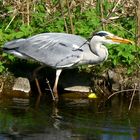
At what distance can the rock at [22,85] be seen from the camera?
33.4 ft

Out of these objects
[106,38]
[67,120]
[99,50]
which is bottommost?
[67,120]

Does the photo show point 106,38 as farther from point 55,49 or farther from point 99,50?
point 55,49

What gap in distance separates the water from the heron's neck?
0.75 metres

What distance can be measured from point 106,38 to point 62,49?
712mm

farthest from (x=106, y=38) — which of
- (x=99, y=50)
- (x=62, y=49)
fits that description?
(x=62, y=49)

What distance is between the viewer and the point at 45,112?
29.8 feet

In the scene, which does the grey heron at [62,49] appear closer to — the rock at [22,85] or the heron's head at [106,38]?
the heron's head at [106,38]

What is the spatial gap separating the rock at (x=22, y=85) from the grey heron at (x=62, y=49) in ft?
1.20

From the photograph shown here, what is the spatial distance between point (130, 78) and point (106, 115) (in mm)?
1414

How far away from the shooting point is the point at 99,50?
10.2 metres

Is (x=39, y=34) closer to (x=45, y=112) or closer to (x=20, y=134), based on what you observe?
(x=45, y=112)

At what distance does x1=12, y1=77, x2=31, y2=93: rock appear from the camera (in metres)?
10.2

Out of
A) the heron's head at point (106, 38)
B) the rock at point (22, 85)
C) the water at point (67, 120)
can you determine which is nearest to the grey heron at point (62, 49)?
the heron's head at point (106, 38)

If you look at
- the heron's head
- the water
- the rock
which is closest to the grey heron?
the heron's head
